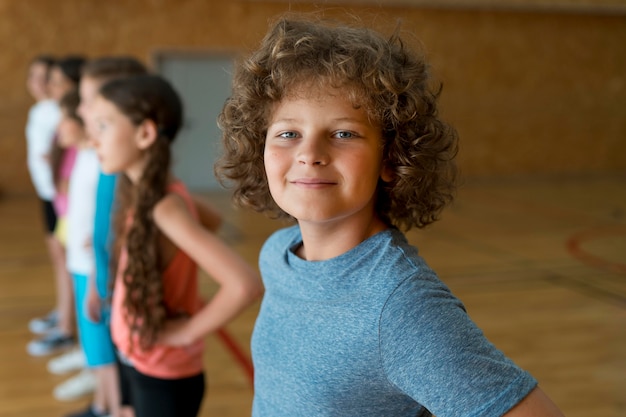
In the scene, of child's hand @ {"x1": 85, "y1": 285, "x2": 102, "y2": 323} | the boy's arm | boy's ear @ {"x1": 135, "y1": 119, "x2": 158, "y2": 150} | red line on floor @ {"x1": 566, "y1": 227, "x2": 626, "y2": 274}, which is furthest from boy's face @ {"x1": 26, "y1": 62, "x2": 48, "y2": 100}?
red line on floor @ {"x1": 566, "y1": 227, "x2": 626, "y2": 274}

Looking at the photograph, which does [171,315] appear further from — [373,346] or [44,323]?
[44,323]

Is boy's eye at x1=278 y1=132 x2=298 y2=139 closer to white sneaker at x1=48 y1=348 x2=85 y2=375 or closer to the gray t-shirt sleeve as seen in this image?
the gray t-shirt sleeve

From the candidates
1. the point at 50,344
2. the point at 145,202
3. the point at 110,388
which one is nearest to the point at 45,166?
the point at 50,344

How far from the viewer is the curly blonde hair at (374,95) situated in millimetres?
1046

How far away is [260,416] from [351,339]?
0.31m

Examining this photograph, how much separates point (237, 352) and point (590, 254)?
3.46 m

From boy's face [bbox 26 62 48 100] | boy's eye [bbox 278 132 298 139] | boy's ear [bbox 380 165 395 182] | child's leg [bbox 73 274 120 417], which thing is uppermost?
boy's eye [bbox 278 132 298 139]

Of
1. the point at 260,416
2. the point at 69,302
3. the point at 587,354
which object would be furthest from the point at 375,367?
the point at 69,302

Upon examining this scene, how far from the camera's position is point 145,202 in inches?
70.3

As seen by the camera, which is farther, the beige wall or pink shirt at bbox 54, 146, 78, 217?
the beige wall

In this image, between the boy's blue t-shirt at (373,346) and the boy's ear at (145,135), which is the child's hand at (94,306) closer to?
the boy's ear at (145,135)

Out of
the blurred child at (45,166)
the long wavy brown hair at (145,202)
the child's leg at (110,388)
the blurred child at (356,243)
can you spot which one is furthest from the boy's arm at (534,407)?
the blurred child at (45,166)

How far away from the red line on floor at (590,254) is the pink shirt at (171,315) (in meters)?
4.07

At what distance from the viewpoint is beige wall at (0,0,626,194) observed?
29.5ft
